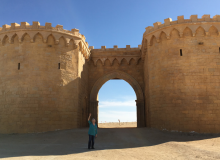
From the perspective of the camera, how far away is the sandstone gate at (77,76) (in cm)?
1297

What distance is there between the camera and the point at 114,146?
9.51 m

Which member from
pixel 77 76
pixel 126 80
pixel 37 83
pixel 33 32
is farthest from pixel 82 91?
pixel 33 32

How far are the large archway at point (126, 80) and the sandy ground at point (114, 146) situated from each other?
521 centimetres

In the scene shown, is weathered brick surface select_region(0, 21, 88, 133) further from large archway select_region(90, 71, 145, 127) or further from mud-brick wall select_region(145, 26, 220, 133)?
mud-brick wall select_region(145, 26, 220, 133)

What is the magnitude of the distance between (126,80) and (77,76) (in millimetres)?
5423

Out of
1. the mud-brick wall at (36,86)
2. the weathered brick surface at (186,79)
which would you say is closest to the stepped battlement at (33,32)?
the mud-brick wall at (36,86)

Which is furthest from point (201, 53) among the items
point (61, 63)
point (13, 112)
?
point (13, 112)

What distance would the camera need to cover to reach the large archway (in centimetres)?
1848

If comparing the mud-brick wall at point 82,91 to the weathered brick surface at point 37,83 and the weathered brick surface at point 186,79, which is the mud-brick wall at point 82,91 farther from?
the weathered brick surface at point 186,79

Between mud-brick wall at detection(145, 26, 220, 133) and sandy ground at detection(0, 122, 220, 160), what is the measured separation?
Answer: 0.93 m

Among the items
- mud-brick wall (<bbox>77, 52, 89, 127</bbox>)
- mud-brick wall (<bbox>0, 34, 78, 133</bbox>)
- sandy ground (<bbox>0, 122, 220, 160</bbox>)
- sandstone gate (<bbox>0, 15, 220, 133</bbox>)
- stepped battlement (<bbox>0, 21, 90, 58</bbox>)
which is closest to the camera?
sandy ground (<bbox>0, 122, 220, 160</bbox>)

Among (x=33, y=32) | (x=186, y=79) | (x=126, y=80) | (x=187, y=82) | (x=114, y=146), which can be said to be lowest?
(x=114, y=146)

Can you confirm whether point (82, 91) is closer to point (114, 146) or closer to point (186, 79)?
point (186, 79)

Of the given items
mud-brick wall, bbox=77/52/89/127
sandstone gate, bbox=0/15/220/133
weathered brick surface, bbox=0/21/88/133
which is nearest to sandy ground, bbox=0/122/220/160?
sandstone gate, bbox=0/15/220/133
